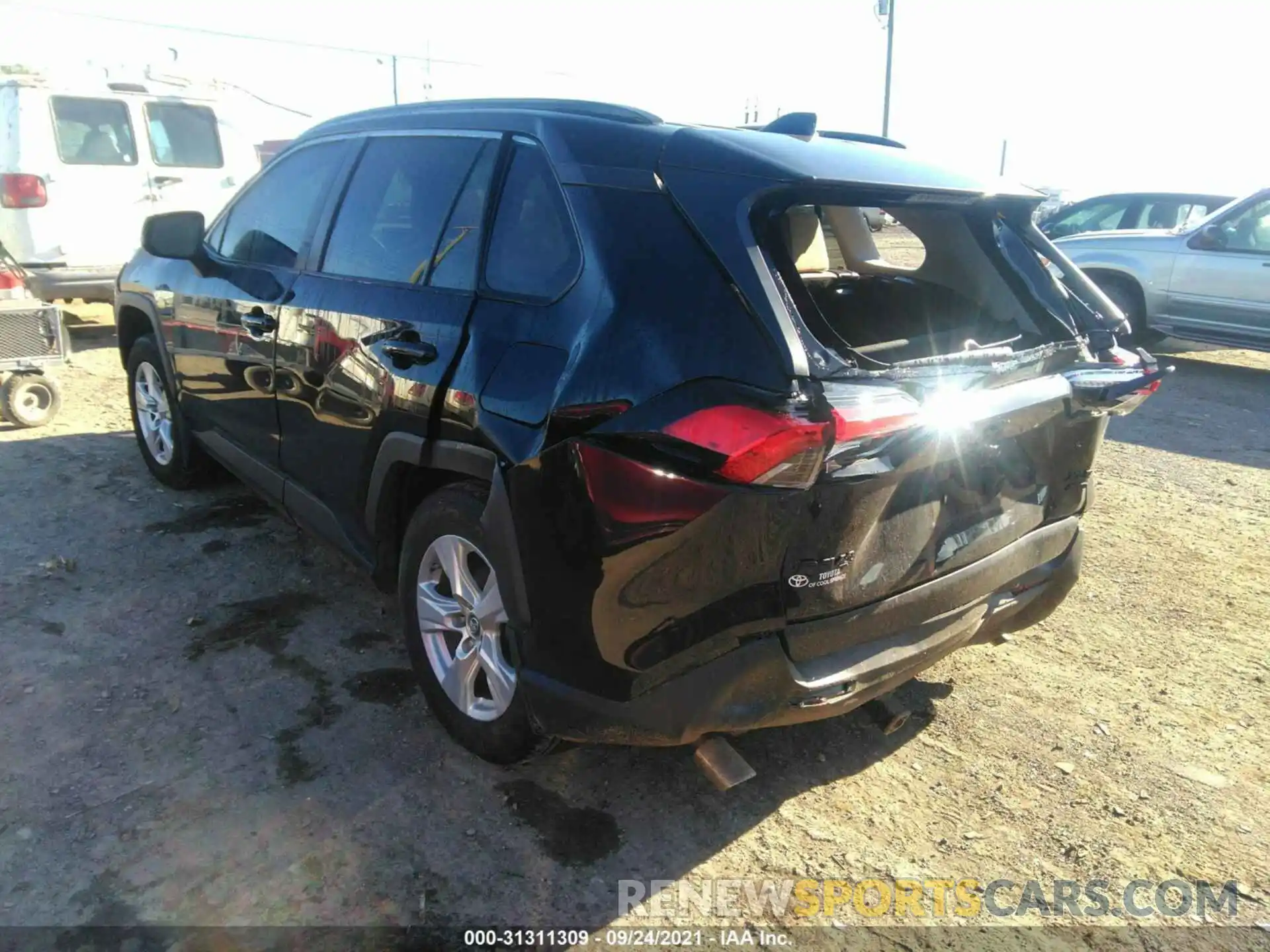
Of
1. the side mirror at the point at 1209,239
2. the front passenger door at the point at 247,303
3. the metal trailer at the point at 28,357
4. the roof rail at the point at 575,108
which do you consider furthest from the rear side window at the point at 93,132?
the side mirror at the point at 1209,239

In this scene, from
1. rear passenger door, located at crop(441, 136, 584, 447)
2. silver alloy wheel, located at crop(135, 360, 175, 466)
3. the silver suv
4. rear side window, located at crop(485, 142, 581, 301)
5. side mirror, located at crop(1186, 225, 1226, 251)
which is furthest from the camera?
side mirror, located at crop(1186, 225, 1226, 251)

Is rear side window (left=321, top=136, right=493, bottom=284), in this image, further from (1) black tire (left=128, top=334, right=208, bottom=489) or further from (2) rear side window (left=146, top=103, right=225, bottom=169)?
(2) rear side window (left=146, top=103, right=225, bottom=169)

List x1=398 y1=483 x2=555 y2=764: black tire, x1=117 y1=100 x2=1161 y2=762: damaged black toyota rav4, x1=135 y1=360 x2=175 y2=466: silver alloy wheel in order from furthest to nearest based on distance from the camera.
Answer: x1=135 y1=360 x2=175 y2=466: silver alloy wheel, x1=398 y1=483 x2=555 y2=764: black tire, x1=117 y1=100 x2=1161 y2=762: damaged black toyota rav4

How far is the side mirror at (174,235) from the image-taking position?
4160mm

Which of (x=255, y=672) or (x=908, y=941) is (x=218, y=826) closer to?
(x=255, y=672)

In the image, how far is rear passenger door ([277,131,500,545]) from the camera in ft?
9.22

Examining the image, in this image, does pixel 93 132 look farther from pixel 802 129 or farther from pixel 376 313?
pixel 802 129

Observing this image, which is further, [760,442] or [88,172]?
[88,172]

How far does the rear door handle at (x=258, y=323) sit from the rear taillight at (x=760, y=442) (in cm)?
216

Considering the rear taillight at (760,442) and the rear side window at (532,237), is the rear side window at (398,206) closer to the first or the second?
the rear side window at (532,237)

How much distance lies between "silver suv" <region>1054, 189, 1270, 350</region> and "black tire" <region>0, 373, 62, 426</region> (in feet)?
28.4

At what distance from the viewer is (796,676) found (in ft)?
7.32

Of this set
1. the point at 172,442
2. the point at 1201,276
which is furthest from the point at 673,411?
Result: the point at 1201,276
